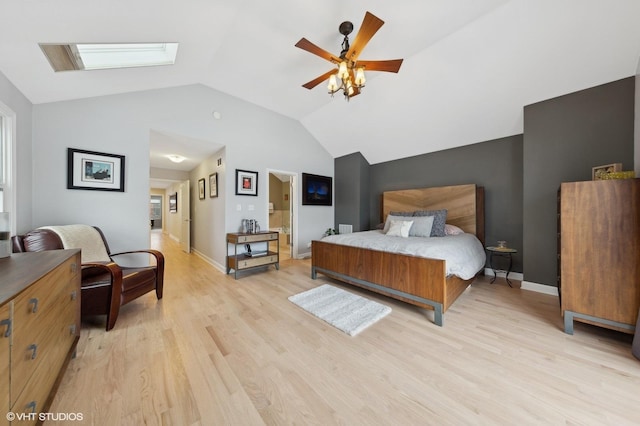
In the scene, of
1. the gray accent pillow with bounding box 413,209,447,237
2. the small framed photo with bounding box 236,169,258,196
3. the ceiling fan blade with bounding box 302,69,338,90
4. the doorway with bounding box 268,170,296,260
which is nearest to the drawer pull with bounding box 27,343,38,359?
the ceiling fan blade with bounding box 302,69,338,90

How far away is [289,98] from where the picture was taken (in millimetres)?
3855

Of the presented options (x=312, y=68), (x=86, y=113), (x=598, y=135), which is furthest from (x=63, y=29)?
(x=598, y=135)

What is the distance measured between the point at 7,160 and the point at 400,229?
4363mm

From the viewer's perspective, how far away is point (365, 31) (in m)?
1.87

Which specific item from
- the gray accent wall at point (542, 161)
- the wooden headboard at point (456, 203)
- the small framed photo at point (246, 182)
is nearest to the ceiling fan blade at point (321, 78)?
the small framed photo at point (246, 182)

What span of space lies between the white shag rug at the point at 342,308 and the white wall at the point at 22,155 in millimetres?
2847

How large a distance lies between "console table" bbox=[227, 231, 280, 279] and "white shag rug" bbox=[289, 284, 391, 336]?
4.00ft

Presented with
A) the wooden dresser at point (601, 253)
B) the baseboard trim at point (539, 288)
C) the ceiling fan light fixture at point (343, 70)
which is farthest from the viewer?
the baseboard trim at point (539, 288)

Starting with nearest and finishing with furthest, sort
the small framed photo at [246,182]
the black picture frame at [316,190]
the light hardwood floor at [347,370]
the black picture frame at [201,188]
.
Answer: the light hardwood floor at [347,370]
the small framed photo at [246,182]
the black picture frame at [201,188]
the black picture frame at [316,190]

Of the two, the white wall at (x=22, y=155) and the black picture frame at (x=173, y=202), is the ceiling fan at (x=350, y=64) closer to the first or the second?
the white wall at (x=22, y=155)

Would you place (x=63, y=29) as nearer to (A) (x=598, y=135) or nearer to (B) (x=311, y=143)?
(B) (x=311, y=143)

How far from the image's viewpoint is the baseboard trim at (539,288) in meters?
2.79

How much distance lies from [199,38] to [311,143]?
3021mm

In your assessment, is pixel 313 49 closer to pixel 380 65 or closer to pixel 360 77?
pixel 360 77
